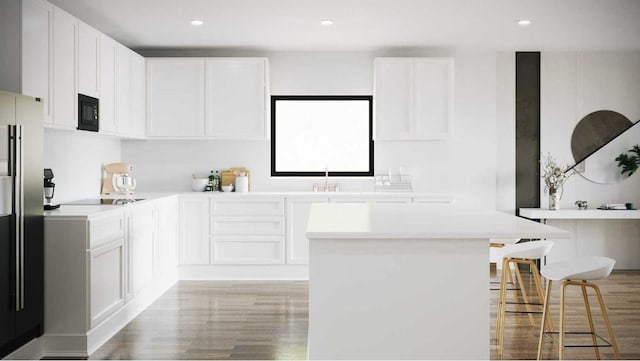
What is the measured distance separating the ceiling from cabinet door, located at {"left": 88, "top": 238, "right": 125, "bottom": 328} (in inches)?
77.1

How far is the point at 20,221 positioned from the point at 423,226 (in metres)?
2.23

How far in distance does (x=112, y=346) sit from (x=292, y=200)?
2.50 metres

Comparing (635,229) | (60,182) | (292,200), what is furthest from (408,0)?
(635,229)

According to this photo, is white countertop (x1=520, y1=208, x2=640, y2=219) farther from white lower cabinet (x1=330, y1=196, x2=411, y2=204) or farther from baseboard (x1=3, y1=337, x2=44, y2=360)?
baseboard (x1=3, y1=337, x2=44, y2=360)

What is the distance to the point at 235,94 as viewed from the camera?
603cm

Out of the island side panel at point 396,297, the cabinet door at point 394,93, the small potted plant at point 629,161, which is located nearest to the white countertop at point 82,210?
the island side panel at point 396,297

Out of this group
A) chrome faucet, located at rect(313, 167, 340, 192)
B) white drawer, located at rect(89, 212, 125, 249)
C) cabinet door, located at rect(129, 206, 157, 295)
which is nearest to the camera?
white drawer, located at rect(89, 212, 125, 249)

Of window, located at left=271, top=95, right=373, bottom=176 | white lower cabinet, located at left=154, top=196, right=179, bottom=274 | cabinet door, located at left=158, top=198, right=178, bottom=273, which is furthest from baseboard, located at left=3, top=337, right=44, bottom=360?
window, located at left=271, top=95, right=373, bottom=176

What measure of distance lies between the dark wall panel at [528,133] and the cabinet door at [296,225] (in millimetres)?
2295

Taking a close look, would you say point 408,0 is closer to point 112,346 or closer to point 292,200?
point 292,200

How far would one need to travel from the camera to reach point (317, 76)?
641 cm

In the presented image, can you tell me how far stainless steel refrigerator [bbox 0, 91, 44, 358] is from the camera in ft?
10.3

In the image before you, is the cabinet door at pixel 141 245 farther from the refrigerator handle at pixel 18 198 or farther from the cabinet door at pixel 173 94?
the cabinet door at pixel 173 94

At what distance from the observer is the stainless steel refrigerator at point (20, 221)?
10.3 ft
